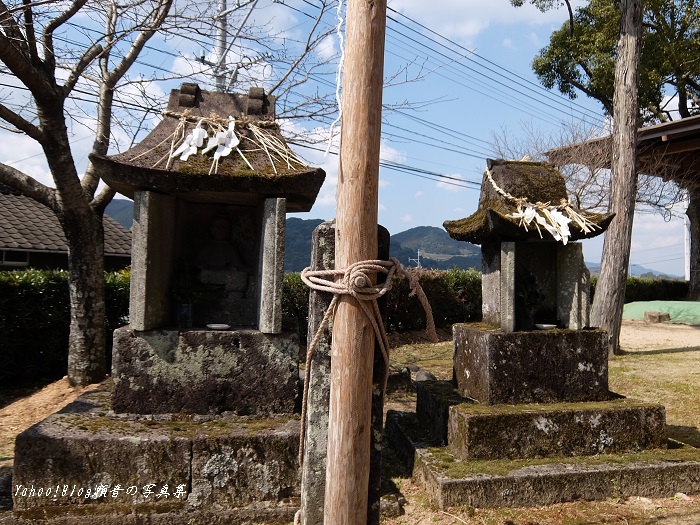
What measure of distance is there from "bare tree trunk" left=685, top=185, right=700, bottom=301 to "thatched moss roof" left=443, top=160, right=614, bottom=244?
14559 millimetres

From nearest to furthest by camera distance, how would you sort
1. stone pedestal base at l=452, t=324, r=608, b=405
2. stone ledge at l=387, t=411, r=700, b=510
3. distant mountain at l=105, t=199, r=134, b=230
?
stone ledge at l=387, t=411, r=700, b=510
stone pedestal base at l=452, t=324, r=608, b=405
distant mountain at l=105, t=199, r=134, b=230

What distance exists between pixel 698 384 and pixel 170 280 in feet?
23.3

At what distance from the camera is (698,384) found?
23.1ft

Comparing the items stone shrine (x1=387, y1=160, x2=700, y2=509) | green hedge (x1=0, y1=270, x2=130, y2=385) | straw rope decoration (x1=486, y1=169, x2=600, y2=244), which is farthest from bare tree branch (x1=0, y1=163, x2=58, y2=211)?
straw rope decoration (x1=486, y1=169, x2=600, y2=244)

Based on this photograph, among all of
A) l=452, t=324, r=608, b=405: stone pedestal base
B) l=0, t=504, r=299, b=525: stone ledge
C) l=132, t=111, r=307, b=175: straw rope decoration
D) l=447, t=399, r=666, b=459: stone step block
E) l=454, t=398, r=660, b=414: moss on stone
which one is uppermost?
l=132, t=111, r=307, b=175: straw rope decoration

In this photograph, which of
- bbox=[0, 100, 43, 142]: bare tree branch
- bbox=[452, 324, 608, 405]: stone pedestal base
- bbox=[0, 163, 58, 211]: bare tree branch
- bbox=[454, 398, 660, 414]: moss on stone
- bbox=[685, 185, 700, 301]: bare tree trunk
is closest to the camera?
bbox=[454, 398, 660, 414]: moss on stone

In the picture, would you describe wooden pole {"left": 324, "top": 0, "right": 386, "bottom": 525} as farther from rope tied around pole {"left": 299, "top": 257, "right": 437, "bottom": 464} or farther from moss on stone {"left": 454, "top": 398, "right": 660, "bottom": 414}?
moss on stone {"left": 454, "top": 398, "right": 660, "bottom": 414}

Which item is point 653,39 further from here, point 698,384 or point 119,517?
point 119,517

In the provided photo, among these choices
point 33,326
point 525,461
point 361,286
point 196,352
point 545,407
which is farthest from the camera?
point 33,326

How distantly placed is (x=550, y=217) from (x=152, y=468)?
11.7 feet

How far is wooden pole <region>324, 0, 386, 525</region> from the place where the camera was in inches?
81.0

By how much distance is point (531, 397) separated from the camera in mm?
4180

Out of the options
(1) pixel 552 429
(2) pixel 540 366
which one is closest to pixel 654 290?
(2) pixel 540 366

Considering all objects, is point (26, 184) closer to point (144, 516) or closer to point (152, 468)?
point (152, 468)
